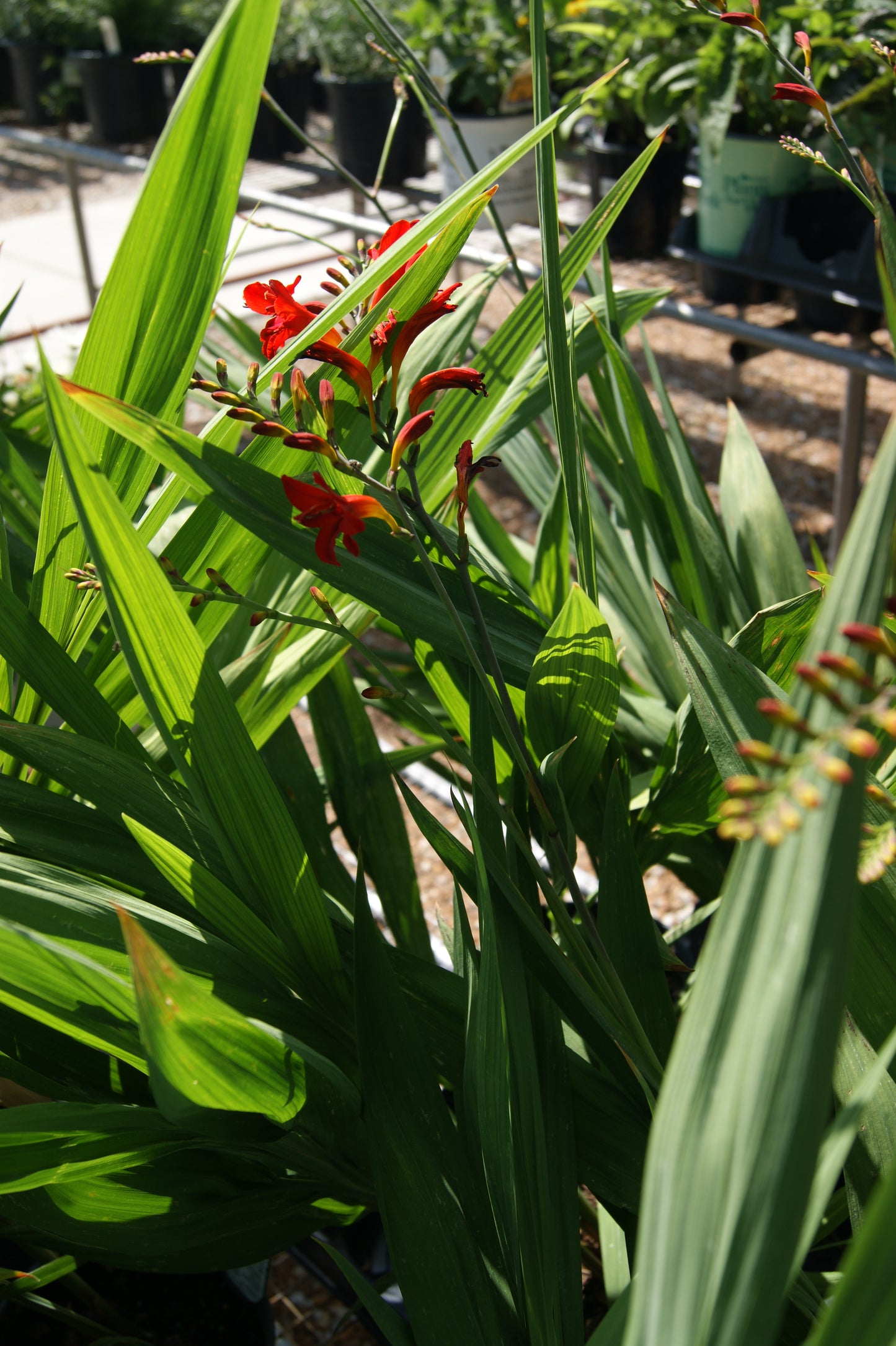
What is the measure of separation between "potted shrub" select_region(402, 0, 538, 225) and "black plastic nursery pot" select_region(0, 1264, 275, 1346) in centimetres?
150

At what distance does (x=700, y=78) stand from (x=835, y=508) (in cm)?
56

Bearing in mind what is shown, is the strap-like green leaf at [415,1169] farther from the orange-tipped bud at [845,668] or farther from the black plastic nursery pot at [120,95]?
the black plastic nursery pot at [120,95]

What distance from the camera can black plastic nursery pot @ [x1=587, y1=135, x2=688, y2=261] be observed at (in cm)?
159

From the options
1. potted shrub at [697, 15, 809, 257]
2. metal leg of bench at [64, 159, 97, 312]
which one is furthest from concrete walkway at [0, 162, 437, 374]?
potted shrub at [697, 15, 809, 257]

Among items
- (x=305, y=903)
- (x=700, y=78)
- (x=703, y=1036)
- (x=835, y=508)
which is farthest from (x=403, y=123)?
(x=703, y=1036)

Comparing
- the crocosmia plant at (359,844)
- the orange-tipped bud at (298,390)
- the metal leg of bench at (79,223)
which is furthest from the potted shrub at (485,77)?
the orange-tipped bud at (298,390)

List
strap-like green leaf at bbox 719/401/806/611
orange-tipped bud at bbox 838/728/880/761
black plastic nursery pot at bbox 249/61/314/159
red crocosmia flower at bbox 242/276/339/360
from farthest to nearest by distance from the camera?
black plastic nursery pot at bbox 249/61/314/159 < strap-like green leaf at bbox 719/401/806/611 < red crocosmia flower at bbox 242/276/339/360 < orange-tipped bud at bbox 838/728/880/761

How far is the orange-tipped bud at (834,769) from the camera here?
18 centimetres

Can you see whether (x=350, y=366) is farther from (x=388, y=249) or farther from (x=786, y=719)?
(x=786, y=719)

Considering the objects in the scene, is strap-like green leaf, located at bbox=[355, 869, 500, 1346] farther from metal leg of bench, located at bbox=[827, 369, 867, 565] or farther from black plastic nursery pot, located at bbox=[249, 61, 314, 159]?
black plastic nursery pot, located at bbox=[249, 61, 314, 159]

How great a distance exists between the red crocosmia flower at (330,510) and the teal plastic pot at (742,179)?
48.0 inches

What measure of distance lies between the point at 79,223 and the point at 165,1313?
236 centimetres

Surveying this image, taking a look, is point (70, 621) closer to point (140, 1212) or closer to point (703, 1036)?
point (140, 1212)

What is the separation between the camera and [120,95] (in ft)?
7.84
